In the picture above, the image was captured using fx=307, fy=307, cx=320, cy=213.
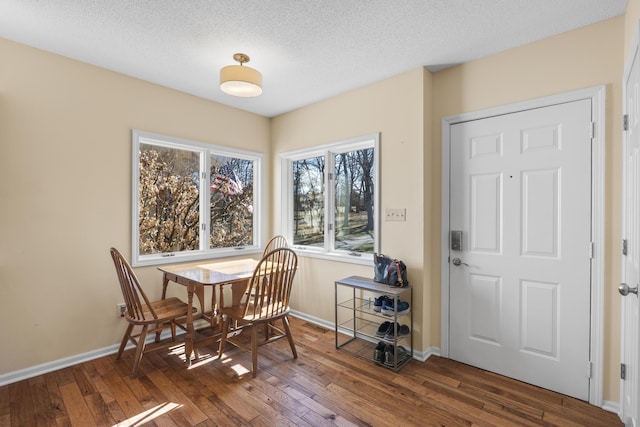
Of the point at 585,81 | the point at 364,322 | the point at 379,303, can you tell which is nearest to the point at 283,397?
the point at 379,303

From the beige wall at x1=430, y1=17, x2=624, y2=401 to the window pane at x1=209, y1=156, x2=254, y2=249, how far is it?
2.59 meters

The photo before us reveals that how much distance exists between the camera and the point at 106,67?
2.69 metres

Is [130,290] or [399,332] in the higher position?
[130,290]

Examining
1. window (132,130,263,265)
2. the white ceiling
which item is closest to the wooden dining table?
window (132,130,263,265)

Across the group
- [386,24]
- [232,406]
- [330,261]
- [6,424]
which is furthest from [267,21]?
[6,424]

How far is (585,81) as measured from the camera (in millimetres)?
2051

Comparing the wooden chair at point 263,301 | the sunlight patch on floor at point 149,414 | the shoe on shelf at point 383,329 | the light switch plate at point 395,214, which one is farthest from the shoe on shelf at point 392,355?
the sunlight patch on floor at point 149,414

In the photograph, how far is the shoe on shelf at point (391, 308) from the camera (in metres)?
2.58

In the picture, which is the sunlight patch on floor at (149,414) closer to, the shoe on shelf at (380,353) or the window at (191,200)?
the window at (191,200)

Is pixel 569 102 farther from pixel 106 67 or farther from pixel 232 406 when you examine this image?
pixel 106 67

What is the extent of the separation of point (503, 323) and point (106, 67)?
394 centimetres

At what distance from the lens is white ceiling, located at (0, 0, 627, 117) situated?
189 cm

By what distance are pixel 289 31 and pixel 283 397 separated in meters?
2.54

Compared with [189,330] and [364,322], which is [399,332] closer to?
[364,322]
